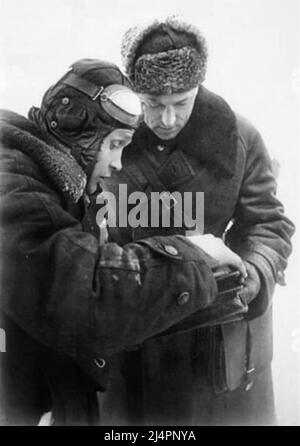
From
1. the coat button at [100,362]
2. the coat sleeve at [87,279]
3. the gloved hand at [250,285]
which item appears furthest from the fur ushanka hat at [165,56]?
the coat button at [100,362]

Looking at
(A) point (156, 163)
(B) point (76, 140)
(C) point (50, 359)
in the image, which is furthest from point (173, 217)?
(C) point (50, 359)

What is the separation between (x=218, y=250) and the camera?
9.32 ft

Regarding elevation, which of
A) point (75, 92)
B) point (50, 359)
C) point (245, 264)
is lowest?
point (50, 359)

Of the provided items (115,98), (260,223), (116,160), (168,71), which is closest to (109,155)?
(116,160)

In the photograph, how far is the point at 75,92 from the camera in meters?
2.76

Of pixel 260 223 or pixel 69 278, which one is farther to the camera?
pixel 260 223

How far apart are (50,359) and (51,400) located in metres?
0.13

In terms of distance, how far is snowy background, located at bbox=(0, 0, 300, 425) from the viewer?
2889 millimetres

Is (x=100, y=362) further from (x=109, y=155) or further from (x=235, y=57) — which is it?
(x=235, y=57)

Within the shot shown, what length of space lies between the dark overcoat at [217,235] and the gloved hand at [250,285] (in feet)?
0.05

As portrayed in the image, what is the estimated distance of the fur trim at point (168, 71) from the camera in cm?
275

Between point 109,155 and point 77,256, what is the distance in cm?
31

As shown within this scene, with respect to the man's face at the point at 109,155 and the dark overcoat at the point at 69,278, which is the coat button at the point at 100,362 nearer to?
the dark overcoat at the point at 69,278
